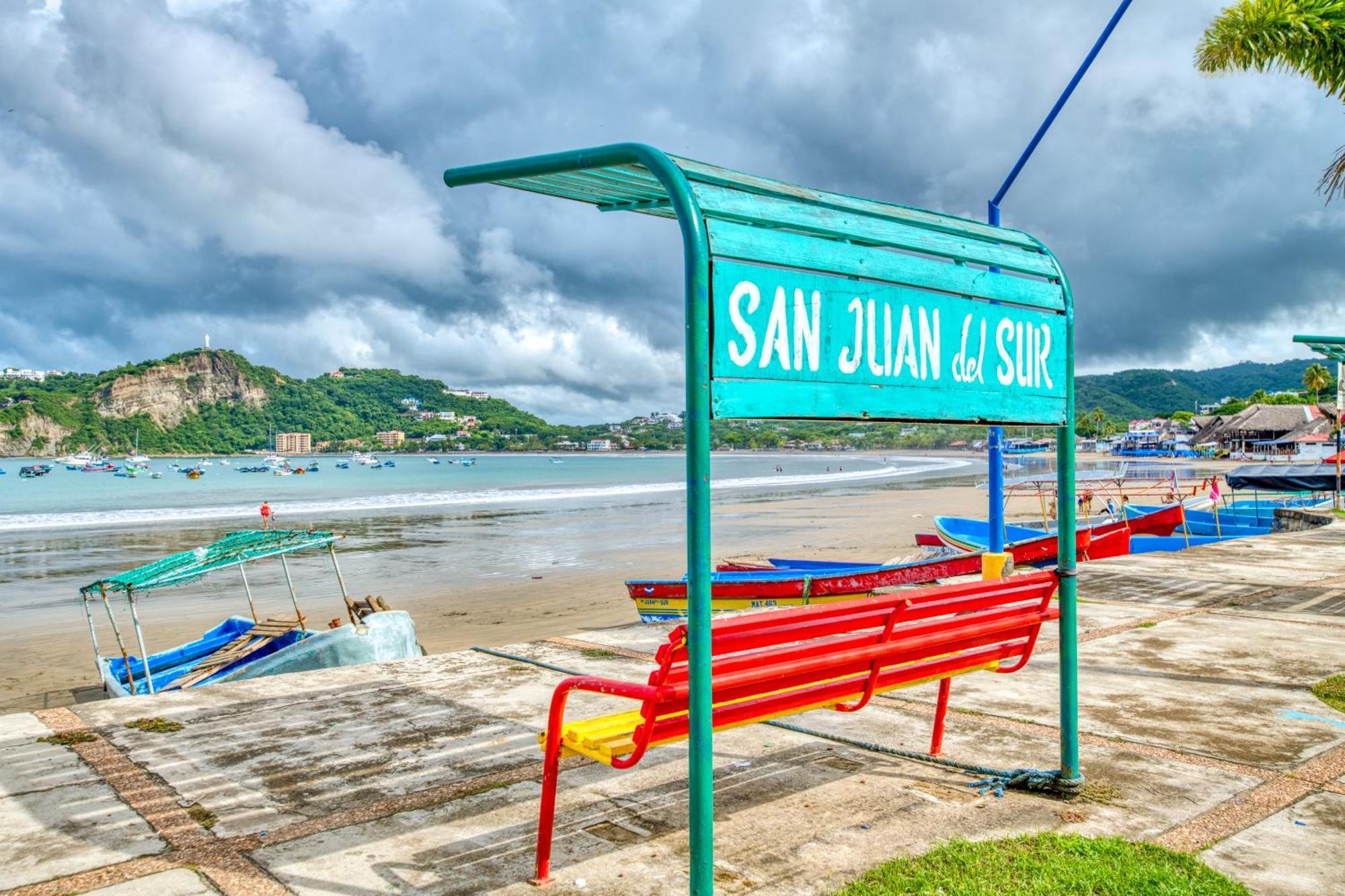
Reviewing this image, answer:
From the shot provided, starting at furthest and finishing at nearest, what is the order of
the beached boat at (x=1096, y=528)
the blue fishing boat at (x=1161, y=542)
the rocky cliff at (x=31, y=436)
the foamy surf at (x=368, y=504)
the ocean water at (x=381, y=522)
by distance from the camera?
the rocky cliff at (x=31, y=436) → the foamy surf at (x=368, y=504) → the ocean water at (x=381, y=522) → the beached boat at (x=1096, y=528) → the blue fishing boat at (x=1161, y=542)

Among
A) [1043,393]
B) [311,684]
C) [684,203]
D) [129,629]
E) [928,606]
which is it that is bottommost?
[129,629]

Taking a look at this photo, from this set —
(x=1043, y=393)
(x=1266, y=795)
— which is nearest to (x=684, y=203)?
(x=1043, y=393)

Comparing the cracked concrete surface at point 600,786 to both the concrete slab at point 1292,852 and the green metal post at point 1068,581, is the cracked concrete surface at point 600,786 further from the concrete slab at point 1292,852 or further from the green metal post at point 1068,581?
the green metal post at point 1068,581

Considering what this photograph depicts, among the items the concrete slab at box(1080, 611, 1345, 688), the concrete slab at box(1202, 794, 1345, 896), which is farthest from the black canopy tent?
the concrete slab at box(1202, 794, 1345, 896)

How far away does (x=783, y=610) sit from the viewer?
167 inches

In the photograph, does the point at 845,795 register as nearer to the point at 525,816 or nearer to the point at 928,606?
the point at 928,606

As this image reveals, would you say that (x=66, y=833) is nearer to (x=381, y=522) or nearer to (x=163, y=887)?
(x=163, y=887)

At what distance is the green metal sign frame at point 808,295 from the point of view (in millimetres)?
3047

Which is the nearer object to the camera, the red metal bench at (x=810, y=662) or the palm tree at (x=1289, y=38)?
the red metal bench at (x=810, y=662)

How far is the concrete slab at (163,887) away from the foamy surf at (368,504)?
128 ft

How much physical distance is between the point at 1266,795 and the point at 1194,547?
44.5 feet

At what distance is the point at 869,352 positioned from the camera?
11.8 feet

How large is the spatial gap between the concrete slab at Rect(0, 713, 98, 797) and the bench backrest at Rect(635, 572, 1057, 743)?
358cm

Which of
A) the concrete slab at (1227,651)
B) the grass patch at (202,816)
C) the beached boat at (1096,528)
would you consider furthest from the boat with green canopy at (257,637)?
the beached boat at (1096,528)
